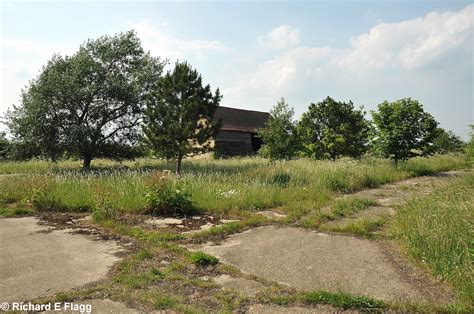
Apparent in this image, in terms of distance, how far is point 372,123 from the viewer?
1814 cm

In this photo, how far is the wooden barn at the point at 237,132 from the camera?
31.2m

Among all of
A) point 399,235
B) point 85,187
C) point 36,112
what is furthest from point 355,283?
point 36,112

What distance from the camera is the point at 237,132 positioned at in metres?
32.3

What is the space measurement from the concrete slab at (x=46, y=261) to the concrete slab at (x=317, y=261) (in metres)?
1.71

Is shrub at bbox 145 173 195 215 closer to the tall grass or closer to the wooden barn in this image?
the tall grass

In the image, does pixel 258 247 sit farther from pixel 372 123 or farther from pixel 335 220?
pixel 372 123

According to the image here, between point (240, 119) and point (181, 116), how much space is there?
20.0 metres

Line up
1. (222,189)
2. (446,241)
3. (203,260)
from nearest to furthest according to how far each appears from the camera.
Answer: (446,241)
(203,260)
(222,189)

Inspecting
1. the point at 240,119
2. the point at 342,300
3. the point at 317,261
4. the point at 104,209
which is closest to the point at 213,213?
the point at 104,209

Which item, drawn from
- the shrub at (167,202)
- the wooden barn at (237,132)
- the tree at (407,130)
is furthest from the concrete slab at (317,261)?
the wooden barn at (237,132)

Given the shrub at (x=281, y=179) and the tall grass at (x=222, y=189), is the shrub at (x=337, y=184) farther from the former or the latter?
the shrub at (x=281, y=179)

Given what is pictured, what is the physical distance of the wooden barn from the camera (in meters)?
31.2

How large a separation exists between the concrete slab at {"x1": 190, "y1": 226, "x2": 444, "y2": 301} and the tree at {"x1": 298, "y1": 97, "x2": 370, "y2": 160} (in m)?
16.1

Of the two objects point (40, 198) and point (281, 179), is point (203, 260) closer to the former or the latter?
point (40, 198)
